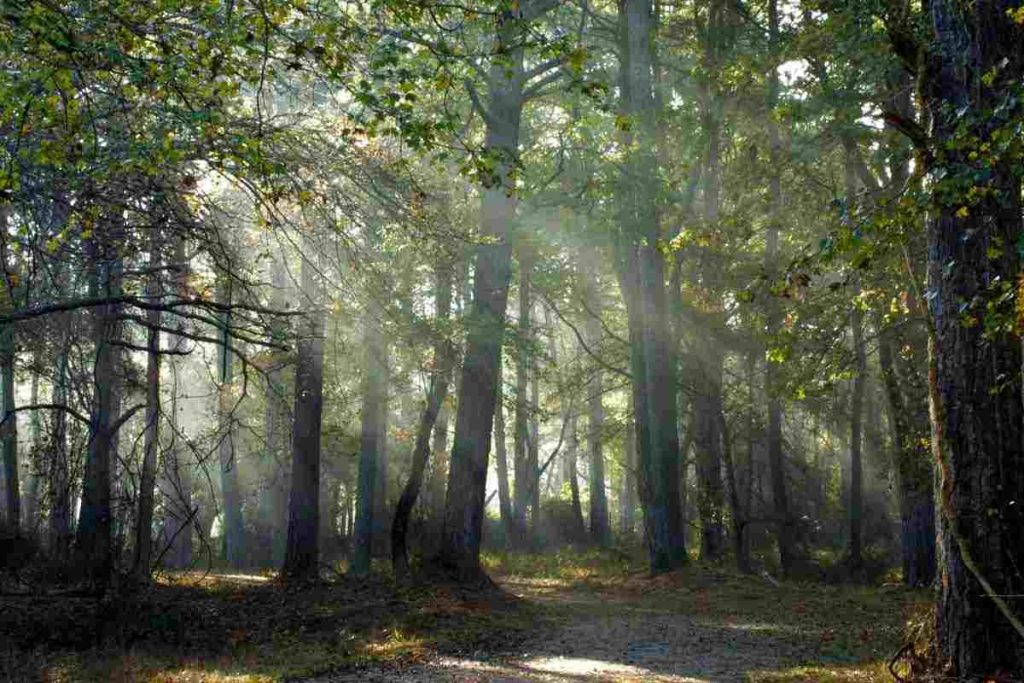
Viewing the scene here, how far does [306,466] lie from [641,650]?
999 centimetres

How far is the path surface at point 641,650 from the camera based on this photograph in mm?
10109

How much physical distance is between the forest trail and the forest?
0.10 meters

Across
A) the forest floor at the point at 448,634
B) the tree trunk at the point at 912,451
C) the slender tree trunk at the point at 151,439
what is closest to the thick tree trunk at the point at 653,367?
the forest floor at the point at 448,634

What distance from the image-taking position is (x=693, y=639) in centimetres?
1257

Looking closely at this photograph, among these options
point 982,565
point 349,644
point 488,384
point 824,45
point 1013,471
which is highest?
point 824,45

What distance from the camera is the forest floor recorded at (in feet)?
33.6

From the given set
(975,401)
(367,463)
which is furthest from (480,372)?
(975,401)

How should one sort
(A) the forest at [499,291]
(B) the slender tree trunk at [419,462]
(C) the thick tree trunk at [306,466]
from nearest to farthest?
(A) the forest at [499,291] → (B) the slender tree trunk at [419,462] → (C) the thick tree trunk at [306,466]

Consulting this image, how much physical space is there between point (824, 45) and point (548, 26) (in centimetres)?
714

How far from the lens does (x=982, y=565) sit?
26.0 ft

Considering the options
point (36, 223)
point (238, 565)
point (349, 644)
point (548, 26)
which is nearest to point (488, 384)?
point (349, 644)

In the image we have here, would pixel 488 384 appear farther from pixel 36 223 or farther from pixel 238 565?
pixel 238 565

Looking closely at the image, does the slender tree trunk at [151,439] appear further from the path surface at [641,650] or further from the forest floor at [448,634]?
the path surface at [641,650]

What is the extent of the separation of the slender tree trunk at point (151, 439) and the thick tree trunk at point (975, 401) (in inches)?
241
